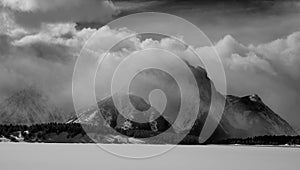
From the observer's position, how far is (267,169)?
53.1m

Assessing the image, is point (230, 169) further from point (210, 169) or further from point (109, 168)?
point (109, 168)

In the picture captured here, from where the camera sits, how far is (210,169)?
5181cm

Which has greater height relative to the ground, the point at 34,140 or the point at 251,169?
the point at 251,169

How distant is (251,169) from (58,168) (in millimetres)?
23508

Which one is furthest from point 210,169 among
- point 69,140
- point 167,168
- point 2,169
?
point 69,140

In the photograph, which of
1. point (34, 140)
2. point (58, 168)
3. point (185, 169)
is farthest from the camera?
point (34, 140)

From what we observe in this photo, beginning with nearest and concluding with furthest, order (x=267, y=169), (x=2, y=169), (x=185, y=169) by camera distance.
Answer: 1. (x=2, y=169)
2. (x=185, y=169)
3. (x=267, y=169)

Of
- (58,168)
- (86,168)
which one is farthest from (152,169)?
(58,168)

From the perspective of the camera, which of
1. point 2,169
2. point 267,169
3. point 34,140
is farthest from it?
point 34,140

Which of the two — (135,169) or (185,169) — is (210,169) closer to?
(185,169)

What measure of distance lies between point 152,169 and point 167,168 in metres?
2.90

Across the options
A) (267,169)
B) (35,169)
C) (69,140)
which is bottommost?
(69,140)

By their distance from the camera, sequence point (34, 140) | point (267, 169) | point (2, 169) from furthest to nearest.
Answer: point (34, 140) → point (267, 169) → point (2, 169)

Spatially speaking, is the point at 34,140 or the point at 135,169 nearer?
the point at 135,169
